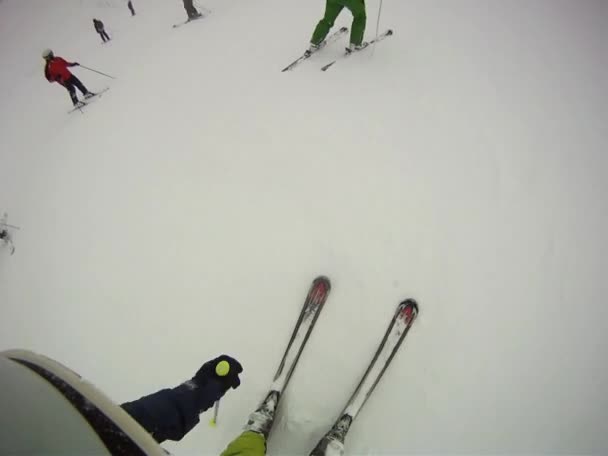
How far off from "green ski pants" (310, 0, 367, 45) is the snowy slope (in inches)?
11.2

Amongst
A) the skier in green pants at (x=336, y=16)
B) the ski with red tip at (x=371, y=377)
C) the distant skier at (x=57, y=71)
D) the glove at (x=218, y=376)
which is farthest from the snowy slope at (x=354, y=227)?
the glove at (x=218, y=376)

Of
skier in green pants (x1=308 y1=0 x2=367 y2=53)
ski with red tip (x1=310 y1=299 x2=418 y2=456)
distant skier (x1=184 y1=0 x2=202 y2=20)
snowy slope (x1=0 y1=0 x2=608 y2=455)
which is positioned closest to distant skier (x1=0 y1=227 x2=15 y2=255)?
snowy slope (x1=0 y1=0 x2=608 y2=455)

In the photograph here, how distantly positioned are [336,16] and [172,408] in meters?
3.67

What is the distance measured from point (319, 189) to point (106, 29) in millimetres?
6073

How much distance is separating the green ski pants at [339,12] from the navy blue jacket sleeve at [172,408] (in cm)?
342

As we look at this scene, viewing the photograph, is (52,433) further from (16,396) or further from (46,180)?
(46,180)

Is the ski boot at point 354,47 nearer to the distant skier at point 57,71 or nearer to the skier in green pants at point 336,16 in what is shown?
the skier in green pants at point 336,16

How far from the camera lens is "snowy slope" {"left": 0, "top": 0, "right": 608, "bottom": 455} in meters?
2.23

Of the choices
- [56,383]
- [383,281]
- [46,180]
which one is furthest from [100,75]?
[56,383]

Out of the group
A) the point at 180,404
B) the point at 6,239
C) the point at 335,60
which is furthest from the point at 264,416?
the point at 335,60

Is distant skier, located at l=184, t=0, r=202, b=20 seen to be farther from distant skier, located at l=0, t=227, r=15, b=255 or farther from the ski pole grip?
the ski pole grip

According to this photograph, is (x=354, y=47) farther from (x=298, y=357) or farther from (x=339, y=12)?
(x=298, y=357)

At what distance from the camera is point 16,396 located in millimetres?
729

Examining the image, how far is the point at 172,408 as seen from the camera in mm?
1563
